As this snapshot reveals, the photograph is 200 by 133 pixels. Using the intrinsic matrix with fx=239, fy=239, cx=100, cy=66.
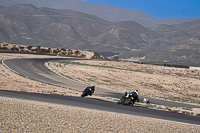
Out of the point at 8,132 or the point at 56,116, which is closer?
the point at 8,132

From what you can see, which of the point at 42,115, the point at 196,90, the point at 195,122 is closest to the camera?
the point at 42,115

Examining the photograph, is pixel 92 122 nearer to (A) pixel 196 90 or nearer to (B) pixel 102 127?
(B) pixel 102 127

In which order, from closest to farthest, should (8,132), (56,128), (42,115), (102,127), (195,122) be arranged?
(8,132)
(56,128)
(102,127)
(42,115)
(195,122)

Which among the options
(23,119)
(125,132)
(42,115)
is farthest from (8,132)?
(125,132)

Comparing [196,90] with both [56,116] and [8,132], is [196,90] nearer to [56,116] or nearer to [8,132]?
[56,116]

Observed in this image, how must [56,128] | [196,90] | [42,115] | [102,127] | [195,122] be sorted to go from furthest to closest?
1. [196,90]
2. [195,122]
3. [42,115]
4. [102,127]
5. [56,128]

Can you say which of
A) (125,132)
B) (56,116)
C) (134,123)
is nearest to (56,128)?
(56,116)

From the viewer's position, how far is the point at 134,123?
37.0 ft

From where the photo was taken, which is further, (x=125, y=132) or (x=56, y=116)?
(x=56, y=116)

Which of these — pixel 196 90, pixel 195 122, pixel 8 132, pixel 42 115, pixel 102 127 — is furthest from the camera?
pixel 196 90

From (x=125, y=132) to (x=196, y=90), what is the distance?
39355 mm

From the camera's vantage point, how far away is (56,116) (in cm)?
1105

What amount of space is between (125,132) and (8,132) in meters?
4.46

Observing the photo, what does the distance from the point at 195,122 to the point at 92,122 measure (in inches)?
231
